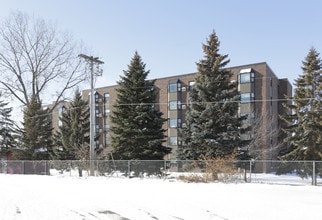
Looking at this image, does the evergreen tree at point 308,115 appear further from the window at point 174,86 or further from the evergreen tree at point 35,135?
the evergreen tree at point 35,135

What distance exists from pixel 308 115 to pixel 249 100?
58.9ft

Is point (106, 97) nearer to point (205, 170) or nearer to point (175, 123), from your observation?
point (175, 123)

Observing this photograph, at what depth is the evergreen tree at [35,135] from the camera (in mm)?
41938

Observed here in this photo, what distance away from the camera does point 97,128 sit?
62219mm

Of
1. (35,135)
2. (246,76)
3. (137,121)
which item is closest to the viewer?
(137,121)

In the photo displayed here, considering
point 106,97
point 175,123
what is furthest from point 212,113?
point 106,97

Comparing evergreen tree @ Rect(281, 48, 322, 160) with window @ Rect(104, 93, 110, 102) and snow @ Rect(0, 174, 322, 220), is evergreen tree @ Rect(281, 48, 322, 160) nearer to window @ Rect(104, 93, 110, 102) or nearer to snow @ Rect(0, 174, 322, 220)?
snow @ Rect(0, 174, 322, 220)

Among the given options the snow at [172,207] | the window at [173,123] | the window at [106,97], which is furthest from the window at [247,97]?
the snow at [172,207]

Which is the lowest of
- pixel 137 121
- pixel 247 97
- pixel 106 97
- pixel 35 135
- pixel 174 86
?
pixel 35 135

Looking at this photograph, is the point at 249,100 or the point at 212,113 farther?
the point at 249,100

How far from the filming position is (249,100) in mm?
44250

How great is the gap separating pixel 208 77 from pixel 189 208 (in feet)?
54.3

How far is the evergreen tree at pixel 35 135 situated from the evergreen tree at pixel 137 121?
1541 cm

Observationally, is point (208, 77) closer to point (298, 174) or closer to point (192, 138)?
point (192, 138)
